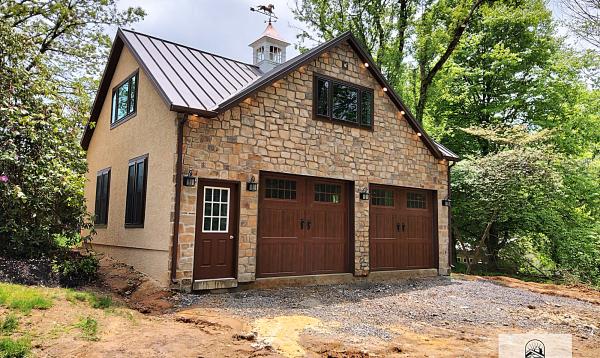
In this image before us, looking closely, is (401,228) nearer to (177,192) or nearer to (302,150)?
(302,150)

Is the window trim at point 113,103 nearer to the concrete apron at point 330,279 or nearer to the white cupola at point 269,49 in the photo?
the white cupola at point 269,49

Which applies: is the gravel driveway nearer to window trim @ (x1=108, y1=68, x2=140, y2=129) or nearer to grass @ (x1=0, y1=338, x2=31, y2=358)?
grass @ (x1=0, y1=338, x2=31, y2=358)

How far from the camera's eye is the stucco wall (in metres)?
8.25

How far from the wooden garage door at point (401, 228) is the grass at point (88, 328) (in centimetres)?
702

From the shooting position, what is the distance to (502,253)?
17734mm

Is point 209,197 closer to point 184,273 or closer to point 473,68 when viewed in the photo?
point 184,273

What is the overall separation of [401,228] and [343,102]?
3.86 m

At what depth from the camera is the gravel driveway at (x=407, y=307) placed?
6934 mm

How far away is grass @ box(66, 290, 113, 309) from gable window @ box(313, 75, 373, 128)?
239 inches

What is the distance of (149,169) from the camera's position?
363 inches

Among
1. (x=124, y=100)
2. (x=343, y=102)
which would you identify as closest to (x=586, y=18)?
(x=343, y=102)

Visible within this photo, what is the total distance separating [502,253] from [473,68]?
892 cm

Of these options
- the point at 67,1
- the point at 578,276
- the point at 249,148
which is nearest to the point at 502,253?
the point at 578,276

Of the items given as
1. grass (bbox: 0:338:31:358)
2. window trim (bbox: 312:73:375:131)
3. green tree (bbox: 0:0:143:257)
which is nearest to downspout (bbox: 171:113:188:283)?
green tree (bbox: 0:0:143:257)
